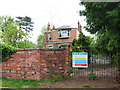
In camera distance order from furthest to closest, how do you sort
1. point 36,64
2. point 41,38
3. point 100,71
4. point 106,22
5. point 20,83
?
point 41,38 < point 100,71 < point 36,64 < point 20,83 < point 106,22

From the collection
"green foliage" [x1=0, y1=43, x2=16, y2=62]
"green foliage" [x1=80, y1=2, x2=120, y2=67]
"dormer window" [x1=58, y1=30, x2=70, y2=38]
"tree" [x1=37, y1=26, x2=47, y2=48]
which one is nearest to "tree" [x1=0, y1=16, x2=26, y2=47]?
"green foliage" [x1=0, y1=43, x2=16, y2=62]

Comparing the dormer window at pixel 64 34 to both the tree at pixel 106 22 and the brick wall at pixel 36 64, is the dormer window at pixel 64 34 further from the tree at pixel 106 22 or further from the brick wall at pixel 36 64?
the tree at pixel 106 22

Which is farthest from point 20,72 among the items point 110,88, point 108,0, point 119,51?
point 108,0

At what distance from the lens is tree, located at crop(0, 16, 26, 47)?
13.3m

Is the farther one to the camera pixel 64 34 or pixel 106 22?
pixel 64 34

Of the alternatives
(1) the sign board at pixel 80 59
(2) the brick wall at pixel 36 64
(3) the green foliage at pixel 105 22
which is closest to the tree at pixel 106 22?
(3) the green foliage at pixel 105 22

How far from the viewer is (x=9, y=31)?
13.4 metres

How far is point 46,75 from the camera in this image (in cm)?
570

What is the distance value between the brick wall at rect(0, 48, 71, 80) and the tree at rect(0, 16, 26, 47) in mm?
8043

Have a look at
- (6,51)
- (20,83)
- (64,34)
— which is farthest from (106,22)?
(64,34)

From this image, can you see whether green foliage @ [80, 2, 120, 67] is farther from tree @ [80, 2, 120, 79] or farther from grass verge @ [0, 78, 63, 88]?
grass verge @ [0, 78, 63, 88]

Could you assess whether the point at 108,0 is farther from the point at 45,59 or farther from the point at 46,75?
the point at 46,75

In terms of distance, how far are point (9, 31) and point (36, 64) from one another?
374 inches

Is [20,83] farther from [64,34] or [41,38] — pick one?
[41,38]
